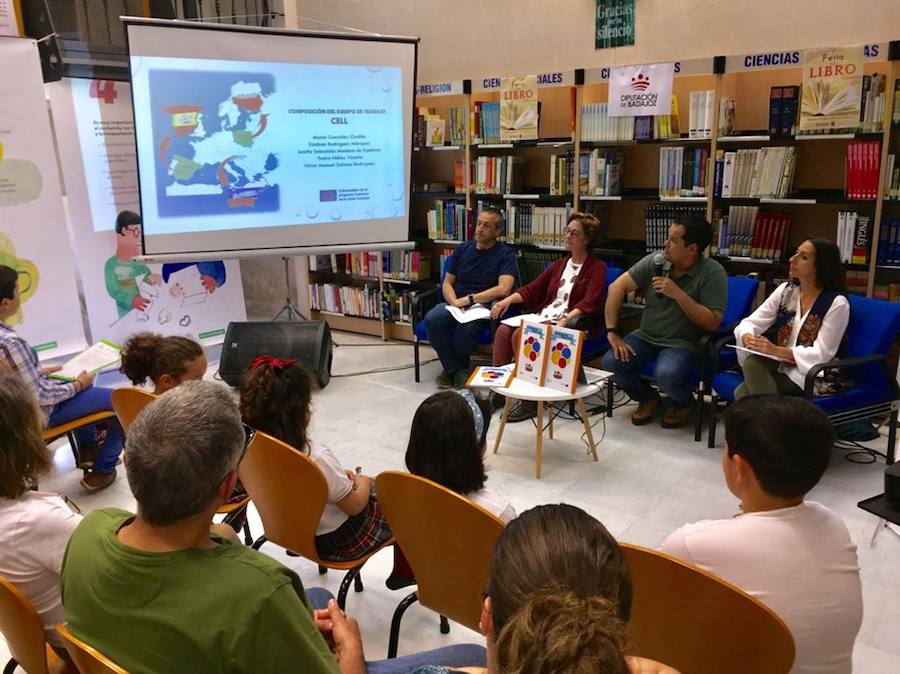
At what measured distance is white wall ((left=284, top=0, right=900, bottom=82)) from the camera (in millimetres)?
4316

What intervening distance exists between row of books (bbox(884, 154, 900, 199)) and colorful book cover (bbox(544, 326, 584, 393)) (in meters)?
2.01

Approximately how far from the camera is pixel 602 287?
455cm

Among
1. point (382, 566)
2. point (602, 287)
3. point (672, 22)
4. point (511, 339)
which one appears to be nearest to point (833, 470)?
point (602, 287)

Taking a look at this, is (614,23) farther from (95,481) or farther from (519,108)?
(95,481)

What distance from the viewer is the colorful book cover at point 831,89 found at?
3967 mm

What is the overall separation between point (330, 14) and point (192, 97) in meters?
2.65

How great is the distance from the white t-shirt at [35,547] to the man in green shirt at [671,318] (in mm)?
3212

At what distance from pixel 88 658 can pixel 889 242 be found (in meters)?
4.35

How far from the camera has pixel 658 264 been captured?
4328 millimetres

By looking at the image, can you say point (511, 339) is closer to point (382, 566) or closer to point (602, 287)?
point (602, 287)

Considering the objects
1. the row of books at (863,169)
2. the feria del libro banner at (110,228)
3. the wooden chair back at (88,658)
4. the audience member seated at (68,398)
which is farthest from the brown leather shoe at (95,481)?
the row of books at (863,169)

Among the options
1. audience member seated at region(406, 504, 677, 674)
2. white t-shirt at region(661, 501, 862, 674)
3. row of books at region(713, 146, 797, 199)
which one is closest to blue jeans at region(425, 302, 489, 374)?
row of books at region(713, 146, 797, 199)

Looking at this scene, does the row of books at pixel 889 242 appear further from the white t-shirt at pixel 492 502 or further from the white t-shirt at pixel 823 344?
the white t-shirt at pixel 492 502

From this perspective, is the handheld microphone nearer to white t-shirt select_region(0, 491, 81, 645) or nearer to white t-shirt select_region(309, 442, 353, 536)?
white t-shirt select_region(309, 442, 353, 536)
